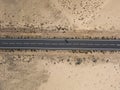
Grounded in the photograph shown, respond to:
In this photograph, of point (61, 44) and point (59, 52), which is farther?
point (61, 44)

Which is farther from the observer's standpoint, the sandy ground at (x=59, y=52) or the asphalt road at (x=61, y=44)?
the asphalt road at (x=61, y=44)

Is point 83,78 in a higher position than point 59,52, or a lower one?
lower

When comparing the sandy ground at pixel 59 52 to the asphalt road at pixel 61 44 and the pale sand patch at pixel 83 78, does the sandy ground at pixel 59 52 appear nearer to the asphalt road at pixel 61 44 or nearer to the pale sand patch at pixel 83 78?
the pale sand patch at pixel 83 78

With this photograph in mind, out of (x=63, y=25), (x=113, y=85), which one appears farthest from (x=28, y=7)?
(x=113, y=85)

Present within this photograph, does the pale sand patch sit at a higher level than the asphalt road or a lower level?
lower

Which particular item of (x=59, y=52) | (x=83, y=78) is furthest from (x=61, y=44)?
(x=83, y=78)

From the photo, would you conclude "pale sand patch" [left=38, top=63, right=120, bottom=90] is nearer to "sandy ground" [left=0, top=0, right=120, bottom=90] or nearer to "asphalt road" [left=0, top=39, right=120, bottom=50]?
"sandy ground" [left=0, top=0, right=120, bottom=90]

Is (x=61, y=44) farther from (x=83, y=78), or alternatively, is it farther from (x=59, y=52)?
(x=83, y=78)

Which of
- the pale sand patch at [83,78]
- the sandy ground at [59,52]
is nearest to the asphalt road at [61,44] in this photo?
the sandy ground at [59,52]

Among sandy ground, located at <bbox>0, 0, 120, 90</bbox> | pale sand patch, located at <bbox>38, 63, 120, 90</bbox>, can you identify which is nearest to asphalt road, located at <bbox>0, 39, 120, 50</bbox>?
sandy ground, located at <bbox>0, 0, 120, 90</bbox>
